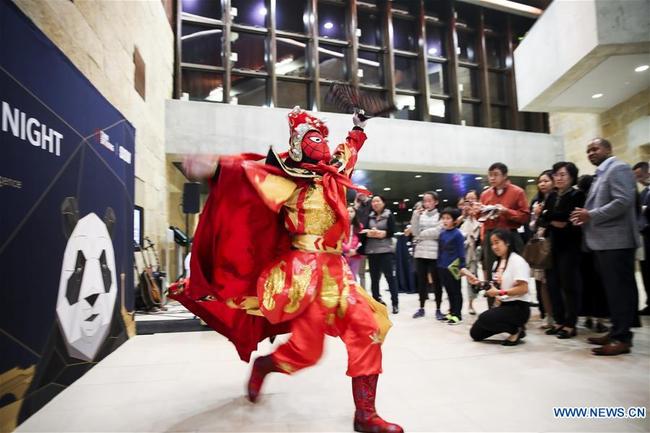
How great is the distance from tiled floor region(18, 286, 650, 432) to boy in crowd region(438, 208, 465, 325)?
2.82ft

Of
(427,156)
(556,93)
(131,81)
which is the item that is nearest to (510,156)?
(427,156)

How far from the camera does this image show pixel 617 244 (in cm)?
264

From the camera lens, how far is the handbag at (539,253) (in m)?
3.35

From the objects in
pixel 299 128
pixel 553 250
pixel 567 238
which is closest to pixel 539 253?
pixel 553 250

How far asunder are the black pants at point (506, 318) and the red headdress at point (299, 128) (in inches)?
81.4

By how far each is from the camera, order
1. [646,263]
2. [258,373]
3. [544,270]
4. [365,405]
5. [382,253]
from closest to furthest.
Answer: [365,405]
[258,373]
[544,270]
[646,263]
[382,253]

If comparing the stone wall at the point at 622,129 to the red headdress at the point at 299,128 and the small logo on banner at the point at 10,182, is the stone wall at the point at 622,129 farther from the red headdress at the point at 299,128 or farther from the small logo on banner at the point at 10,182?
the small logo on banner at the point at 10,182

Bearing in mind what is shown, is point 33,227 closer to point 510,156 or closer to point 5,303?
point 5,303

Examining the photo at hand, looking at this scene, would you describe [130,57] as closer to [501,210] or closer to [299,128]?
[299,128]

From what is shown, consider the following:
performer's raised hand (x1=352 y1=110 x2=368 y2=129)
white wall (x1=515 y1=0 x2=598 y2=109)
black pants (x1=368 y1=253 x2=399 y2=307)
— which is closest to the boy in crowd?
black pants (x1=368 y1=253 x2=399 y2=307)

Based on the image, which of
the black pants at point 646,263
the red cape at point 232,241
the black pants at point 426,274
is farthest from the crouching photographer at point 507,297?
the red cape at point 232,241

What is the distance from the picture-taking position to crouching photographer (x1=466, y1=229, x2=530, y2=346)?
3.04 meters

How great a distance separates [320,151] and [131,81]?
375cm

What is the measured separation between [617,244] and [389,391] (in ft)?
6.03
